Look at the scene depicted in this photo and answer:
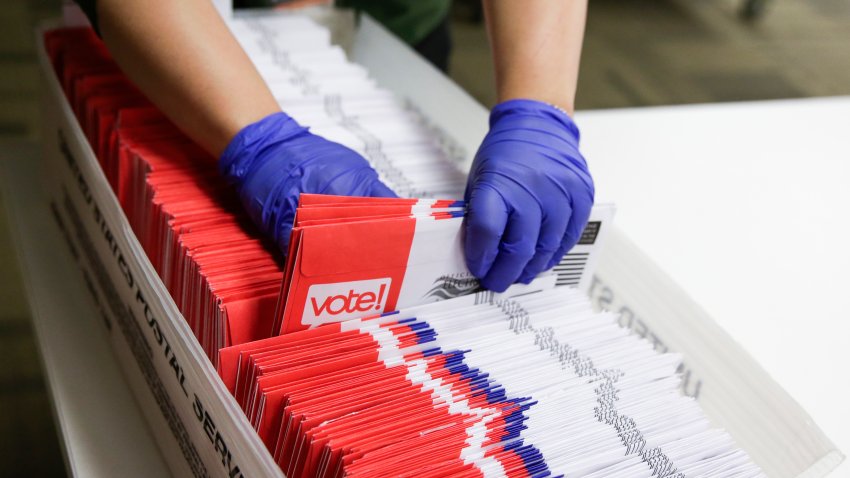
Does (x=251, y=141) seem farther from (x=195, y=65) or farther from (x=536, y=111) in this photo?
(x=536, y=111)

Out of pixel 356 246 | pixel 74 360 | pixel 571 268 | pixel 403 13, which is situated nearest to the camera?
pixel 356 246

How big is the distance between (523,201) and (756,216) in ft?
2.36

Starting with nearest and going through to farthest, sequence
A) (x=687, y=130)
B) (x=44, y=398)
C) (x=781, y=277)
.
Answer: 1. (x=781, y=277)
2. (x=687, y=130)
3. (x=44, y=398)

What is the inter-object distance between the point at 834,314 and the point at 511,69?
2.11 ft

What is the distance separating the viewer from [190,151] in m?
1.06

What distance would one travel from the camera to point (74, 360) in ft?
3.60

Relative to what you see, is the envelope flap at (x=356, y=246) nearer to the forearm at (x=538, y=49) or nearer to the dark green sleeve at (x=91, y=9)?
the forearm at (x=538, y=49)

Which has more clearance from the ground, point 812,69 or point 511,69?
point 511,69

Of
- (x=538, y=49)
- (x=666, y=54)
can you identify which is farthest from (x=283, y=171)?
(x=666, y=54)

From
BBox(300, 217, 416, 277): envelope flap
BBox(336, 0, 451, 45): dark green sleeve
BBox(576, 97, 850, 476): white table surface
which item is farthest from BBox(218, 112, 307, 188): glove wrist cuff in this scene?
BBox(336, 0, 451, 45): dark green sleeve

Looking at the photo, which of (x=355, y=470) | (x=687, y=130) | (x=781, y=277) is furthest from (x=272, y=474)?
(x=687, y=130)

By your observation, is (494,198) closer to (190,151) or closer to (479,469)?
(479,469)

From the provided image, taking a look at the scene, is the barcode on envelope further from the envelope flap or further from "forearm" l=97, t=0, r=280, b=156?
"forearm" l=97, t=0, r=280, b=156

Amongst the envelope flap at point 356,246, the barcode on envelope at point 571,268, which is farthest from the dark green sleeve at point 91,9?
the barcode on envelope at point 571,268
